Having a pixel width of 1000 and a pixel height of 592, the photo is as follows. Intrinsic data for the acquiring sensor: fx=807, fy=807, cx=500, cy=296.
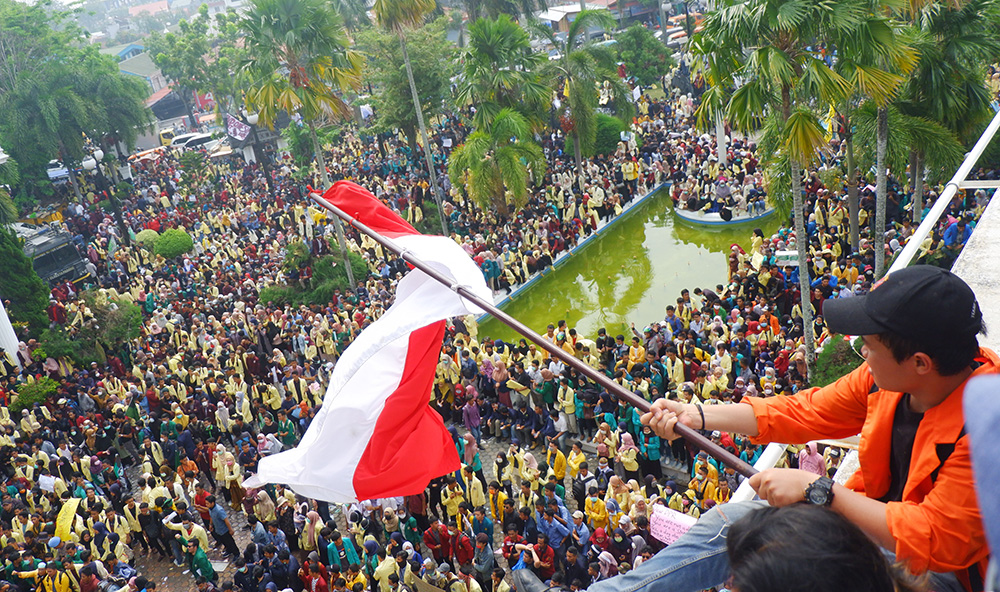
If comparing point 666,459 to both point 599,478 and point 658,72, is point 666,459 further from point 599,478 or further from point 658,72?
point 658,72

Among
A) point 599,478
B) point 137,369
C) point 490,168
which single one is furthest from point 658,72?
point 599,478

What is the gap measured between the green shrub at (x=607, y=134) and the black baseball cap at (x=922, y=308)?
23556 mm

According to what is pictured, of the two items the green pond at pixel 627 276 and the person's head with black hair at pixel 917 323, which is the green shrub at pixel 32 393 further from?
the person's head with black hair at pixel 917 323

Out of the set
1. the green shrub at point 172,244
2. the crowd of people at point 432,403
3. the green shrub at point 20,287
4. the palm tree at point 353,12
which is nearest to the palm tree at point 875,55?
the crowd of people at point 432,403

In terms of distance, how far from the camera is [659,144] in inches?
998

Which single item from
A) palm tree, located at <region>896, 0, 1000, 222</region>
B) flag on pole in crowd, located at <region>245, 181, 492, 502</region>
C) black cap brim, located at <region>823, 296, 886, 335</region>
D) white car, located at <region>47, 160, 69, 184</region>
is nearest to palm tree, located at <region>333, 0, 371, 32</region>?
white car, located at <region>47, 160, 69, 184</region>

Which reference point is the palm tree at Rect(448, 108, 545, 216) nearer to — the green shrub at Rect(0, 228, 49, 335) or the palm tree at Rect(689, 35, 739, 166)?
the palm tree at Rect(689, 35, 739, 166)

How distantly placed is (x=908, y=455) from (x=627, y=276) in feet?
56.6

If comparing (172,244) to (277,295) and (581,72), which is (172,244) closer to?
(277,295)

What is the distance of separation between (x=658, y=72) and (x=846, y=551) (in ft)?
105

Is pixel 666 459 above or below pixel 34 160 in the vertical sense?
below

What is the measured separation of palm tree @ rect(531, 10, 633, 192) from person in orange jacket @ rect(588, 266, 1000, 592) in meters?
19.7

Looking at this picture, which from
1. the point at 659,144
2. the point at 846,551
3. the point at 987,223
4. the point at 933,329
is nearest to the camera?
the point at 846,551

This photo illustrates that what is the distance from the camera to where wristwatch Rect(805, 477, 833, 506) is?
205cm
